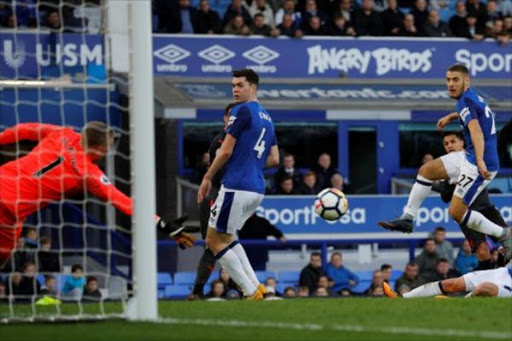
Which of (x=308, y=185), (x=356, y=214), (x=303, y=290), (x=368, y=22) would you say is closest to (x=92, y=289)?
(x=303, y=290)

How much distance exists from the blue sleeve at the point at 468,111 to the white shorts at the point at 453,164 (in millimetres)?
649

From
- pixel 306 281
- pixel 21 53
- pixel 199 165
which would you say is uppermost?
pixel 21 53

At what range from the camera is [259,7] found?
26.2 meters

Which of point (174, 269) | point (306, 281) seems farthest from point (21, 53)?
point (306, 281)

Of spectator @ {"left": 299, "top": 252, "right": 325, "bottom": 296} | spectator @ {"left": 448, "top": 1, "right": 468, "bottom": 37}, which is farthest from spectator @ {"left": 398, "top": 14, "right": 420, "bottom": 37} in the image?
spectator @ {"left": 299, "top": 252, "right": 325, "bottom": 296}

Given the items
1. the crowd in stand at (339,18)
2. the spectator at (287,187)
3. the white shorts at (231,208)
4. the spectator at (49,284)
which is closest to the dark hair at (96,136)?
the white shorts at (231,208)

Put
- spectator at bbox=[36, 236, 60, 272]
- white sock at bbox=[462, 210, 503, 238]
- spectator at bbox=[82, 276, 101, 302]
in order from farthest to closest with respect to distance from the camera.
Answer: spectator at bbox=[36, 236, 60, 272] < spectator at bbox=[82, 276, 101, 302] < white sock at bbox=[462, 210, 503, 238]

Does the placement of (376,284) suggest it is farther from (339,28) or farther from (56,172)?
(56,172)

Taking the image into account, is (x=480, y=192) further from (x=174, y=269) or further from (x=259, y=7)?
(x=259, y=7)

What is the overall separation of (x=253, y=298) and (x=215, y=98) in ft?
37.9

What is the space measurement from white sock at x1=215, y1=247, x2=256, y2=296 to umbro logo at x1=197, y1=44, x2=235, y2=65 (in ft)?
39.4

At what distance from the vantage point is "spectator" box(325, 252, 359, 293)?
21453 millimetres

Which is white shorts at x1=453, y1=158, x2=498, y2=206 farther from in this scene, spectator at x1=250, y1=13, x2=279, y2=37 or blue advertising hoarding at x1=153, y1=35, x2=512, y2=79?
spectator at x1=250, y1=13, x2=279, y2=37

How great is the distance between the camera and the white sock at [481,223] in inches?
592
